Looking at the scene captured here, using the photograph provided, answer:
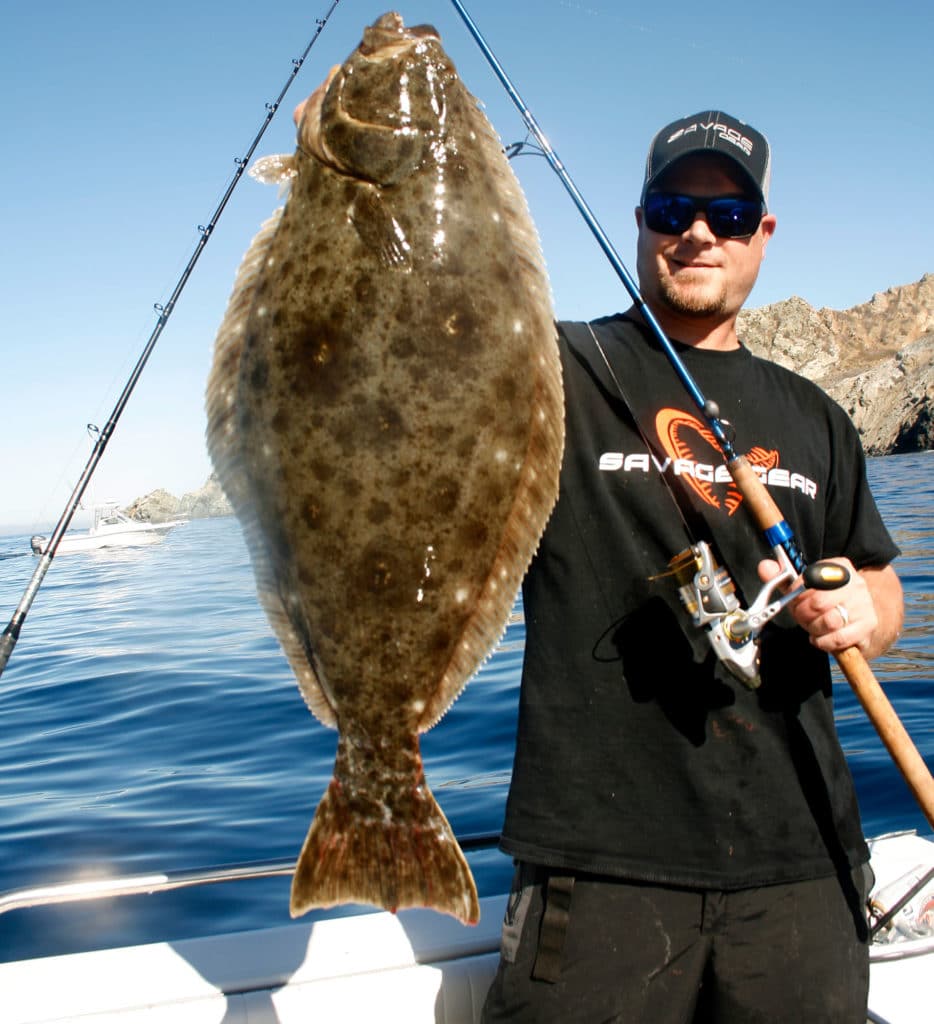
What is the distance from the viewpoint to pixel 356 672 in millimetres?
1810

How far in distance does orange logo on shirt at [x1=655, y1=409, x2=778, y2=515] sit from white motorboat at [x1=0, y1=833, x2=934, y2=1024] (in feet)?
4.81

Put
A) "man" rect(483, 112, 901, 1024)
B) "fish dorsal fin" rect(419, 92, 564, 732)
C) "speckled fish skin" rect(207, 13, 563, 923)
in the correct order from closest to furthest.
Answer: "speckled fish skin" rect(207, 13, 563, 923) < "fish dorsal fin" rect(419, 92, 564, 732) < "man" rect(483, 112, 901, 1024)

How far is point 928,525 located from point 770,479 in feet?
50.9

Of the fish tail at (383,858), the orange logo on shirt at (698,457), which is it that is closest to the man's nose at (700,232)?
the orange logo on shirt at (698,457)

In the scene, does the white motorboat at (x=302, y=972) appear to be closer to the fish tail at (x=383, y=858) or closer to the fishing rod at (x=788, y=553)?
the fishing rod at (x=788, y=553)

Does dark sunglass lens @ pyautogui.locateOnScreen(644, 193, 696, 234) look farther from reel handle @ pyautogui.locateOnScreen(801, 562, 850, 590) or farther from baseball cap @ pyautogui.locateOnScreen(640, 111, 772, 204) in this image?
reel handle @ pyautogui.locateOnScreen(801, 562, 850, 590)

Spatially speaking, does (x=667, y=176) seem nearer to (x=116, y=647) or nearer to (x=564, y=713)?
(x=564, y=713)

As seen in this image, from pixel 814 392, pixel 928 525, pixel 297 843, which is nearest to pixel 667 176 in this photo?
pixel 814 392

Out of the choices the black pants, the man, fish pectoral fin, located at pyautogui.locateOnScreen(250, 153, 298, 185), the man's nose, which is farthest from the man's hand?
fish pectoral fin, located at pyautogui.locateOnScreen(250, 153, 298, 185)

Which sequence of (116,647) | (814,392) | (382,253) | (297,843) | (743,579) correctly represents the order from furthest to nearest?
(116,647), (297,843), (814,392), (743,579), (382,253)

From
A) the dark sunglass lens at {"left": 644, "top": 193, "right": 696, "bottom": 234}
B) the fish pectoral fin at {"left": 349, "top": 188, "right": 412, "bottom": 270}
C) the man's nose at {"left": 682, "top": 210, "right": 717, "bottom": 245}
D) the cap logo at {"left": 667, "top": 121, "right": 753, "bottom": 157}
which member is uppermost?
the cap logo at {"left": 667, "top": 121, "right": 753, "bottom": 157}

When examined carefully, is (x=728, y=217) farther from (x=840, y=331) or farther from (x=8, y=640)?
(x=840, y=331)

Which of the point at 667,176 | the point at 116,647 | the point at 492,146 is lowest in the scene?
the point at 116,647

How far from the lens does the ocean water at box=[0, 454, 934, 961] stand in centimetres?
463
